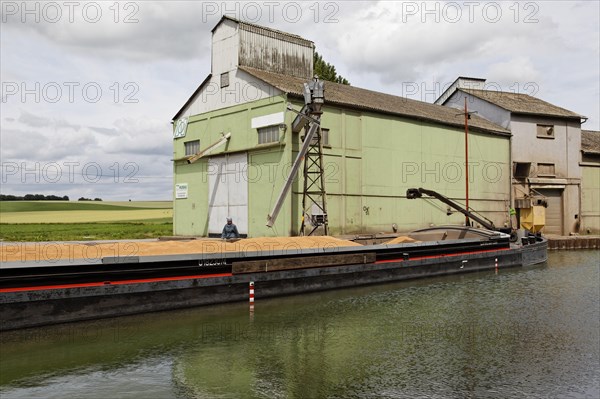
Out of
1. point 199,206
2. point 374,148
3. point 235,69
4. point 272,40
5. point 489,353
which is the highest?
point 272,40

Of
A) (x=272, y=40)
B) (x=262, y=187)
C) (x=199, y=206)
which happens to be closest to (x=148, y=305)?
(x=262, y=187)

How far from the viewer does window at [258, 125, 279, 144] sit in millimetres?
27125

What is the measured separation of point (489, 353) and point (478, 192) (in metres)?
28.8

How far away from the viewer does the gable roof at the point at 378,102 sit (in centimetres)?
2820

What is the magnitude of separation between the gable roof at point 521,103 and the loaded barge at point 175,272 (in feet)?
81.1

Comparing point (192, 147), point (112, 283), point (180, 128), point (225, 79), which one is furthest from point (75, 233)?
point (112, 283)

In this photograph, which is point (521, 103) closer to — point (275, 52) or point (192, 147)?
point (275, 52)

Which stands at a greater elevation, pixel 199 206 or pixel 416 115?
pixel 416 115

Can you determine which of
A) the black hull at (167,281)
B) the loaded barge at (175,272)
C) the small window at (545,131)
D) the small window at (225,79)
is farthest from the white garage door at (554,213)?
the small window at (225,79)

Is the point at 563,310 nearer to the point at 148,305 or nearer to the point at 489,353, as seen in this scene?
the point at 489,353

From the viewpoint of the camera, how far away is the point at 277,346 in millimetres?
10211

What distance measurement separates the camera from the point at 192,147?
1283 inches

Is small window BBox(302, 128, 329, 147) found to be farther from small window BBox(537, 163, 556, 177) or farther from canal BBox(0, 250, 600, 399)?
small window BBox(537, 163, 556, 177)

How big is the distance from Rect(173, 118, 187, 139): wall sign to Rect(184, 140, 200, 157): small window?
0.85m
